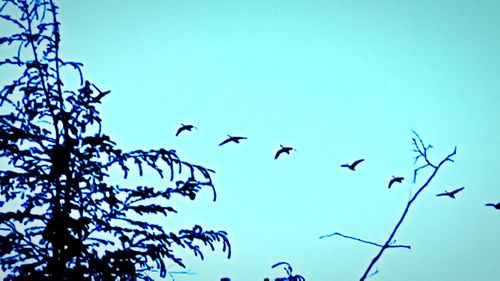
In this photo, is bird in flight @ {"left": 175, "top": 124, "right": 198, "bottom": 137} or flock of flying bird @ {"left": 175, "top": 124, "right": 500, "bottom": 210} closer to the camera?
flock of flying bird @ {"left": 175, "top": 124, "right": 500, "bottom": 210}

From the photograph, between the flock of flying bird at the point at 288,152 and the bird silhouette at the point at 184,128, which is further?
the bird silhouette at the point at 184,128

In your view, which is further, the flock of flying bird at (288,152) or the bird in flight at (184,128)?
the bird in flight at (184,128)

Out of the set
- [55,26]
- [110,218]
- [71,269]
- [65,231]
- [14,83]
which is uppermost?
[55,26]

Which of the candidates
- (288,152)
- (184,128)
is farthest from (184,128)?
(288,152)

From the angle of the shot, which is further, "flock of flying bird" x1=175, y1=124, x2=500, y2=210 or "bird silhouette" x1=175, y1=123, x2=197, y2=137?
"bird silhouette" x1=175, y1=123, x2=197, y2=137

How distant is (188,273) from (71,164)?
184cm

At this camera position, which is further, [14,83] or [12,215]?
[14,83]

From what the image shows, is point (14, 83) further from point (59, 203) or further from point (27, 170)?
point (59, 203)

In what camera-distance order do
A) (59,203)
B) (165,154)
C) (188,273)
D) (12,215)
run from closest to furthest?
(12,215), (59,203), (165,154), (188,273)

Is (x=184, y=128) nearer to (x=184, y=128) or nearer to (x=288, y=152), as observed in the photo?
(x=184, y=128)

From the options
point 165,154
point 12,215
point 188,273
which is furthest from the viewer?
point 188,273

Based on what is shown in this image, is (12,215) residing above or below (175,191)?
below

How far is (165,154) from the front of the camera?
4836 millimetres

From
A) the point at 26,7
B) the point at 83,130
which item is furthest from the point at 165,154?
the point at 26,7
